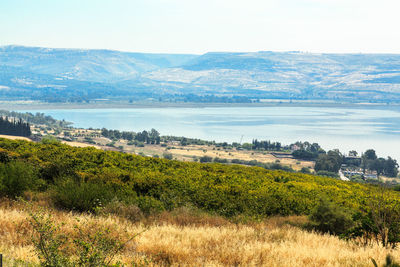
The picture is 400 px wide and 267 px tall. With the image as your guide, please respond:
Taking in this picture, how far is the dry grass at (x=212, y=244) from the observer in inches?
217

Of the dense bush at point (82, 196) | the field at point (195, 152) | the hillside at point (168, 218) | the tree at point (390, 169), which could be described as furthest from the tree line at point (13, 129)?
the dense bush at point (82, 196)

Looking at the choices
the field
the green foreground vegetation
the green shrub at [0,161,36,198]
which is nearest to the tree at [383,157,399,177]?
the field

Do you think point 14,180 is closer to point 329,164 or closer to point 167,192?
point 167,192

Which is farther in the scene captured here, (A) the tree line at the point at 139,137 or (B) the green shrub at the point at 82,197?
(A) the tree line at the point at 139,137

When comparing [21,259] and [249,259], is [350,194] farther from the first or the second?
[21,259]

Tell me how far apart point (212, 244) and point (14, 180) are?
192 inches

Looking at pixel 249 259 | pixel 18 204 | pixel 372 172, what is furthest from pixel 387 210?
pixel 372 172

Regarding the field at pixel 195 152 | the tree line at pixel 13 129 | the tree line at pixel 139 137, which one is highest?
the tree line at pixel 13 129

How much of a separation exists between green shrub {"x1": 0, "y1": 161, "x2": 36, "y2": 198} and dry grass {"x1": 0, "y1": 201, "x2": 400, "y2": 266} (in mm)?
1045

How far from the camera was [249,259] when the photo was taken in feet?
18.5

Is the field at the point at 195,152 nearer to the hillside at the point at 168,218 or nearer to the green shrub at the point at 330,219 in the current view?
the hillside at the point at 168,218

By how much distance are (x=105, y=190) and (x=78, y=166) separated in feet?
8.80

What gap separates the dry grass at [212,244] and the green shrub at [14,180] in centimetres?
105

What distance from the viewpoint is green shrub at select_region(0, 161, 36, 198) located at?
8531mm
